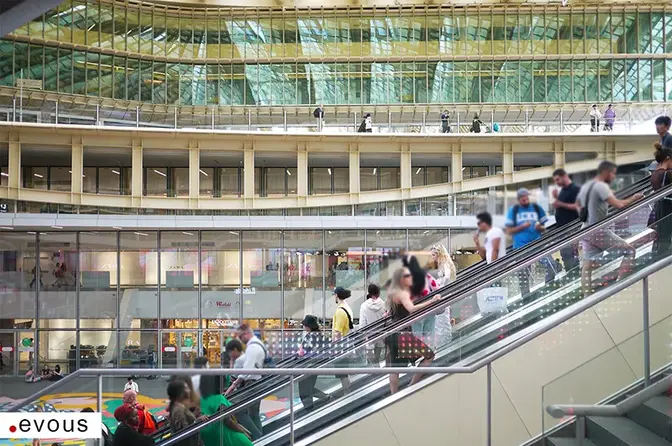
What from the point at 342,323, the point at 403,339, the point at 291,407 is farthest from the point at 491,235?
the point at 342,323

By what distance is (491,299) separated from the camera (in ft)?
20.5

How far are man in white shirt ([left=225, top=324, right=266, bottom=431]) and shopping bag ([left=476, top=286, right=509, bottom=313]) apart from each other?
1.80 meters

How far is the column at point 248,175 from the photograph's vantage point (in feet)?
83.2

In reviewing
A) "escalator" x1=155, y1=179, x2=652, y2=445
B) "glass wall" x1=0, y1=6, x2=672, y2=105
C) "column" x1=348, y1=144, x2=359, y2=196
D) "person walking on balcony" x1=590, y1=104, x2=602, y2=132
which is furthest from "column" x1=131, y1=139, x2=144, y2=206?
"escalator" x1=155, y1=179, x2=652, y2=445

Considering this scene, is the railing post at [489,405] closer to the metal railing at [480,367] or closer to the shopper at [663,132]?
the metal railing at [480,367]

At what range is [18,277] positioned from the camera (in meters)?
23.5

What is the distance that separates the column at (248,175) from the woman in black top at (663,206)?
19050mm

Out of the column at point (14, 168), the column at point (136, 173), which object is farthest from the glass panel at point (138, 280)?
the column at point (14, 168)

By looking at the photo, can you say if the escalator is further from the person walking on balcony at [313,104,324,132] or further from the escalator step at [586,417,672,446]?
the person walking on balcony at [313,104,324,132]

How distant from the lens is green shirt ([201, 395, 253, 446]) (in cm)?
566

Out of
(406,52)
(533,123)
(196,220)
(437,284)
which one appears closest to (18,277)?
(196,220)

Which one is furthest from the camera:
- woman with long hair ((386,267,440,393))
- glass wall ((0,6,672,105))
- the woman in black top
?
glass wall ((0,6,672,105))

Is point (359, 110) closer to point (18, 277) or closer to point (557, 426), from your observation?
point (18, 277)

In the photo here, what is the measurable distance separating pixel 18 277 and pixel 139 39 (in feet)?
28.8
